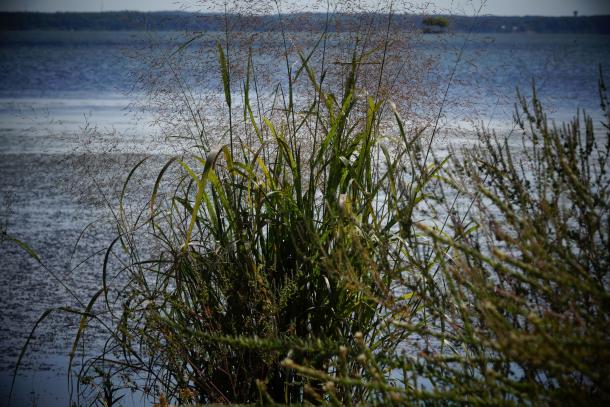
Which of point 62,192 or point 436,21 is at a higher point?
point 436,21

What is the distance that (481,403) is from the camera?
131 centimetres

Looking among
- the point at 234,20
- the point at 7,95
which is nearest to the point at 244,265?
the point at 234,20

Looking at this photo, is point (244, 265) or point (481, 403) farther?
point (244, 265)

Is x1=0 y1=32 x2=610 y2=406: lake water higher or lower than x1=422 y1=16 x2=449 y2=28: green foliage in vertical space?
lower

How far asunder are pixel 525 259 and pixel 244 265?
1096mm

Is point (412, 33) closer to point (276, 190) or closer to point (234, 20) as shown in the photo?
point (234, 20)

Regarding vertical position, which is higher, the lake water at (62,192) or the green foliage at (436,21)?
the green foliage at (436,21)

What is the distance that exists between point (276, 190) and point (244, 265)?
26 centimetres

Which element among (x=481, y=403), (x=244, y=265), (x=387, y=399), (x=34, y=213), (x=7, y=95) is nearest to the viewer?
(x=481, y=403)

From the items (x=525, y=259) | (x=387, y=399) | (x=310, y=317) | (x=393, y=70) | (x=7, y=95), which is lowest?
(x=7, y=95)

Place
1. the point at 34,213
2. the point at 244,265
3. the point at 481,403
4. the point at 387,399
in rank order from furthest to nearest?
the point at 34,213 → the point at 244,265 → the point at 387,399 → the point at 481,403

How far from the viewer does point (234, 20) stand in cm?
290

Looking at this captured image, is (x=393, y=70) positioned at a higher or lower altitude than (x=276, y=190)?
higher

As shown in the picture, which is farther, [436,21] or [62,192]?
[62,192]
